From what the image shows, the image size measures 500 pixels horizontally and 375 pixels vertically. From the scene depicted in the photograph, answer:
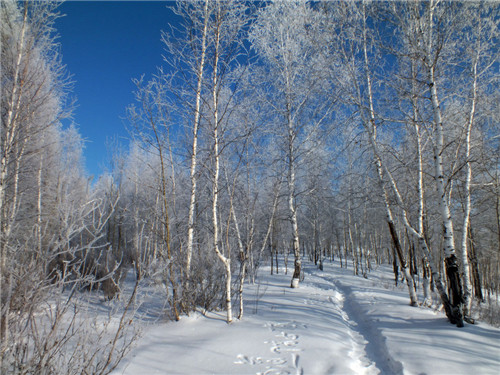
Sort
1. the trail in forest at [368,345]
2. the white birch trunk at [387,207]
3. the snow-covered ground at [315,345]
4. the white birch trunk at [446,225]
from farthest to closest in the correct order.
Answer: the white birch trunk at [387,207] < the white birch trunk at [446,225] < the trail in forest at [368,345] < the snow-covered ground at [315,345]

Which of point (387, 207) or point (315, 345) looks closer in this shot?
point (315, 345)

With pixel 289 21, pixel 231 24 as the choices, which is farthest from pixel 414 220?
pixel 231 24

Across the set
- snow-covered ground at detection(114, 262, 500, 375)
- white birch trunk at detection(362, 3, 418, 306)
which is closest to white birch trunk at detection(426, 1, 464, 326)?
snow-covered ground at detection(114, 262, 500, 375)

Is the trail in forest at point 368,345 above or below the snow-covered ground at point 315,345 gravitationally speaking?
below

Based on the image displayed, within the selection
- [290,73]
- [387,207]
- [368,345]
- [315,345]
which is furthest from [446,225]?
[290,73]

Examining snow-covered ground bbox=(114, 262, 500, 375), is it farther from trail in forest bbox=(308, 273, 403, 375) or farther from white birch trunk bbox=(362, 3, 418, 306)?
white birch trunk bbox=(362, 3, 418, 306)

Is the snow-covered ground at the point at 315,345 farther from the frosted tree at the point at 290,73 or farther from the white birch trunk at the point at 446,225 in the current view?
the frosted tree at the point at 290,73

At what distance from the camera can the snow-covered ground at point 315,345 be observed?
3.34 meters

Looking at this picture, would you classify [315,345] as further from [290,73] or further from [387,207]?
[290,73]

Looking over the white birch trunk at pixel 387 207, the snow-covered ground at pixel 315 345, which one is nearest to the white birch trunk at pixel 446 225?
the snow-covered ground at pixel 315 345

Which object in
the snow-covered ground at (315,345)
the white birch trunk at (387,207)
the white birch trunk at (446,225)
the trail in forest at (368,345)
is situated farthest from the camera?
the white birch trunk at (387,207)

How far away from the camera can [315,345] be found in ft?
13.1

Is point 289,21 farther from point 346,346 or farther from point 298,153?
point 346,346

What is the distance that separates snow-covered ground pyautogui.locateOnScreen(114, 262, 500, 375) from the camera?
10.9 feet
